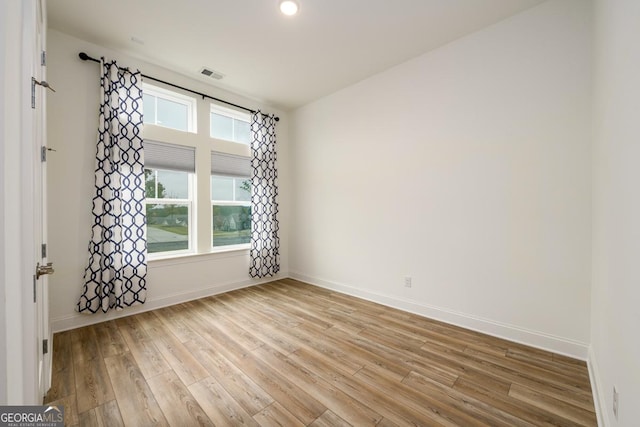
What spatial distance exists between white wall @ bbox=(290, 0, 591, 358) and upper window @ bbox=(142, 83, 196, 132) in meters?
2.20

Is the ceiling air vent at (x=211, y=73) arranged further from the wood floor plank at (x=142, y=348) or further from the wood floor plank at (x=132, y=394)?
the wood floor plank at (x=132, y=394)

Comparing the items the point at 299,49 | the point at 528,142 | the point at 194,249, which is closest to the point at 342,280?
the point at 194,249

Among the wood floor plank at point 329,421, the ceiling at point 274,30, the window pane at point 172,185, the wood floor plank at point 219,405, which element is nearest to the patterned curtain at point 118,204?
the window pane at point 172,185

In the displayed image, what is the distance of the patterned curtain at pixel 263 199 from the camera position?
4301mm

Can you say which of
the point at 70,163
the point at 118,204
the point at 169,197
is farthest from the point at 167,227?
the point at 70,163

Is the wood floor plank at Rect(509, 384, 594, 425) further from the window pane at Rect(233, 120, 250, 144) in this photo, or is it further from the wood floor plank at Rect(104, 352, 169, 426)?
the window pane at Rect(233, 120, 250, 144)

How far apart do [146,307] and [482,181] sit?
4.13 meters

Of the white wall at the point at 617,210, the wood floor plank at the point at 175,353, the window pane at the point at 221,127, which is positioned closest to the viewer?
the white wall at the point at 617,210

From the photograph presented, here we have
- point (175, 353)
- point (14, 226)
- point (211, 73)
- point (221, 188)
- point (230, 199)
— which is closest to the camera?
point (14, 226)

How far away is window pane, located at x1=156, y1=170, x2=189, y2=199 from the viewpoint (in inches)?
137

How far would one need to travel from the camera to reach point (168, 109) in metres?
3.57

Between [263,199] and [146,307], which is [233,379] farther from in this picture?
[263,199]

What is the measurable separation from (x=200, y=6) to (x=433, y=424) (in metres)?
3.67

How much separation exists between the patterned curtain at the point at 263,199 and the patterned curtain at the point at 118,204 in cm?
155
